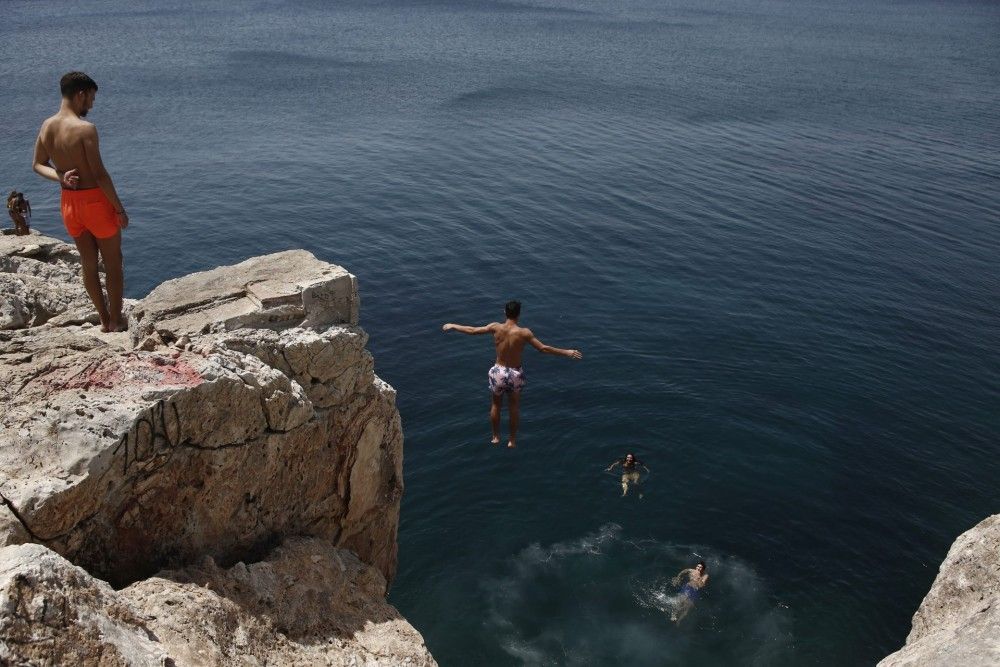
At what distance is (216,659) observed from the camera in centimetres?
887

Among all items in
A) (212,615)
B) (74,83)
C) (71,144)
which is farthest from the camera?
(71,144)

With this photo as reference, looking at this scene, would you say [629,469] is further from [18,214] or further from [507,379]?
[18,214]

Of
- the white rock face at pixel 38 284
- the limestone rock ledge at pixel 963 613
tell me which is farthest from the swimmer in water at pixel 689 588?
the white rock face at pixel 38 284

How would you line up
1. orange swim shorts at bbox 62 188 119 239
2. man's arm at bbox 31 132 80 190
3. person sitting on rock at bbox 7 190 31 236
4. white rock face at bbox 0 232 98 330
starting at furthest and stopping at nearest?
person sitting on rock at bbox 7 190 31 236 → white rock face at bbox 0 232 98 330 → orange swim shorts at bbox 62 188 119 239 → man's arm at bbox 31 132 80 190

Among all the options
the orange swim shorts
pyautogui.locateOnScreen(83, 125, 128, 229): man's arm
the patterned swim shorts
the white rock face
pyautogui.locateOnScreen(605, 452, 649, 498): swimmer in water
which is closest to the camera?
pyautogui.locateOnScreen(83, 125, 128, 229): man's arm

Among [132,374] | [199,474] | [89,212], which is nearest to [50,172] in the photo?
[89,212]

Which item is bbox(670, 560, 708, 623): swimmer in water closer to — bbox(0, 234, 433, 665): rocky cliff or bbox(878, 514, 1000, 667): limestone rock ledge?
bbox(878, 514, 1000, 667): limestone rock ledge

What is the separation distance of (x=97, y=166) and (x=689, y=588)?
16312 millimetres

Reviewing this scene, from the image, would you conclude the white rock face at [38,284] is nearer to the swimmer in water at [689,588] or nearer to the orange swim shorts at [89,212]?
the orange swim shorts at [89,212]

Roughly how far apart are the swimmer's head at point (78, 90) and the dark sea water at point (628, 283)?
1361 centimetres

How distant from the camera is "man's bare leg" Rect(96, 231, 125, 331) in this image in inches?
476

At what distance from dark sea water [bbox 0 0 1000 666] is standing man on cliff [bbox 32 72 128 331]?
1138 centimetres

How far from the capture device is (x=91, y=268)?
12.4 meters

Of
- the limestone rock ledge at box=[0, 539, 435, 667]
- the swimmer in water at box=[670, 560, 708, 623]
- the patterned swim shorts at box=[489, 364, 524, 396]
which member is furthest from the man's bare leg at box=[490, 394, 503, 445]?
the swimmer in water at box=[670, 560, 708, 623]
